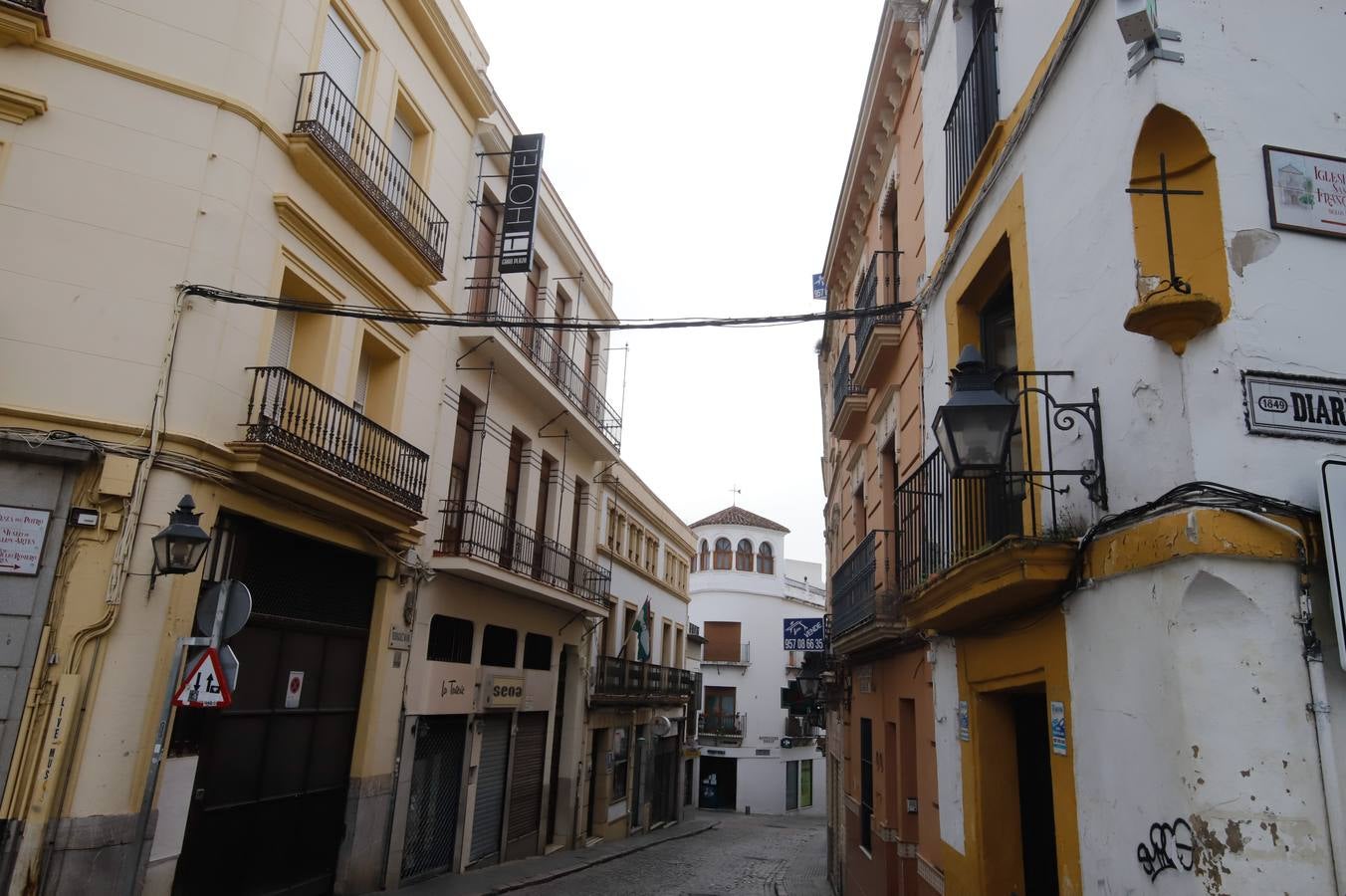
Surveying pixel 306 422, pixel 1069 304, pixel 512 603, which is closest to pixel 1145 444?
pixel 1069 304

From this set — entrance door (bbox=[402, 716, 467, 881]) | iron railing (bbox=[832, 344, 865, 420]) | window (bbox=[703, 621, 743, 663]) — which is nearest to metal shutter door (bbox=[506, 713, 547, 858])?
entrance door (bbox=[402, 716, 467, 881])

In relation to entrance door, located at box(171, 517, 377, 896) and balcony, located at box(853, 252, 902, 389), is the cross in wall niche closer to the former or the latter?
balcony, located at box(853, 252, 902, 389)

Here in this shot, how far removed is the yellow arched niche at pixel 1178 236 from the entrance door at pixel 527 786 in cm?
1377

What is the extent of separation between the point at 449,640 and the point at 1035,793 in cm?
938

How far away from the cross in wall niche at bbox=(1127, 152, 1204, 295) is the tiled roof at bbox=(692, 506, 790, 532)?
39324 millimetres

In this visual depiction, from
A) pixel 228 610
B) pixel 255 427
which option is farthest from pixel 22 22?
pixel 228 610

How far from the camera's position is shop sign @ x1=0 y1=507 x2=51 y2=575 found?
24.3 ft

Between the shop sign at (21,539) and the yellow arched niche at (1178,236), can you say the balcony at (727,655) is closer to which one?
the shop sign at (21,539)

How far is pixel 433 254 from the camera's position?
39.8 feet

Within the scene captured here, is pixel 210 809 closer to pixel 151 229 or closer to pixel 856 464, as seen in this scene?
pixel 151 229

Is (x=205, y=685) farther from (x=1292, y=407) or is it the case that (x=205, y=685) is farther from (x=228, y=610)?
(x=1292, y=407)

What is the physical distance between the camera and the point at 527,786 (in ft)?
54.0

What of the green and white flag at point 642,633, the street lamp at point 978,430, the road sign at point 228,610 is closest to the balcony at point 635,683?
the green and white flag at point 642,633

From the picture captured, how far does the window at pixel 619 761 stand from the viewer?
2191cm
